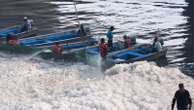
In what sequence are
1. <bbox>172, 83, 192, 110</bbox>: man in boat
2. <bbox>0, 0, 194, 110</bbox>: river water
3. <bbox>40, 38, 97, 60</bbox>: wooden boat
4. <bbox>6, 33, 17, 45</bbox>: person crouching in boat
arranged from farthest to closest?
<bbox>6, 33, 17, 45</bbox>: person crouching in boat
<bbox>40, 38, 97, 60</bbox>: wooden boat
<bbox>0, 0, 194, 110</bbox>: river water
<bbox>172, 83, 192, 110</bbox>: man in boat

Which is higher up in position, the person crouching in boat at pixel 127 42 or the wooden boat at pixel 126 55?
the person crouching in boat at pixel 127 42

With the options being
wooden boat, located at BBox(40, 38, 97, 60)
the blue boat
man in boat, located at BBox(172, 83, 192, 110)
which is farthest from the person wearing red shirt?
man in boat, located at BBox(172, 83, 192, 110)

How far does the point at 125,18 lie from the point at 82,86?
24.5 meters

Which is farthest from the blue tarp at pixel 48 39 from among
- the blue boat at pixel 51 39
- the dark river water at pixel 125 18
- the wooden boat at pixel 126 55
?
the wooden boat at pixel 126 55

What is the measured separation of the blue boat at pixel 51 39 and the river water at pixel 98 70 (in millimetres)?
1505

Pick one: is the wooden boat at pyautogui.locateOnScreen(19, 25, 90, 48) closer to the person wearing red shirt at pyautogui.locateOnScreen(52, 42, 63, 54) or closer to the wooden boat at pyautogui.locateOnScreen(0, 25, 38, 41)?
the wooden boat at pyautogui.locateOnScreen(0, 25, 38, 41)

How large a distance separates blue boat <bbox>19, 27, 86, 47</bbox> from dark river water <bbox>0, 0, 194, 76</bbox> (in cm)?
Answer: 378

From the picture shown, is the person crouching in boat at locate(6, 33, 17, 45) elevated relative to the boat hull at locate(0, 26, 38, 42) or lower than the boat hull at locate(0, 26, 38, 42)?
elevated

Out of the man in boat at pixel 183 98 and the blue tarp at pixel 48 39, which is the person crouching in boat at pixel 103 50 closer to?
the blue tarp at pixel 48 39

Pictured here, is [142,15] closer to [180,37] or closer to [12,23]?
[180,37]

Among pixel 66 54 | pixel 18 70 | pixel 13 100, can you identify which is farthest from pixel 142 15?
pixel 13 100

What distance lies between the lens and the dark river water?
3625cm

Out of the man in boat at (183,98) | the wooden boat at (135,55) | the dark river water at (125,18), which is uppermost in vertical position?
the man in boat at (183,98)

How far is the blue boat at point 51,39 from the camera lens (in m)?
32.4
